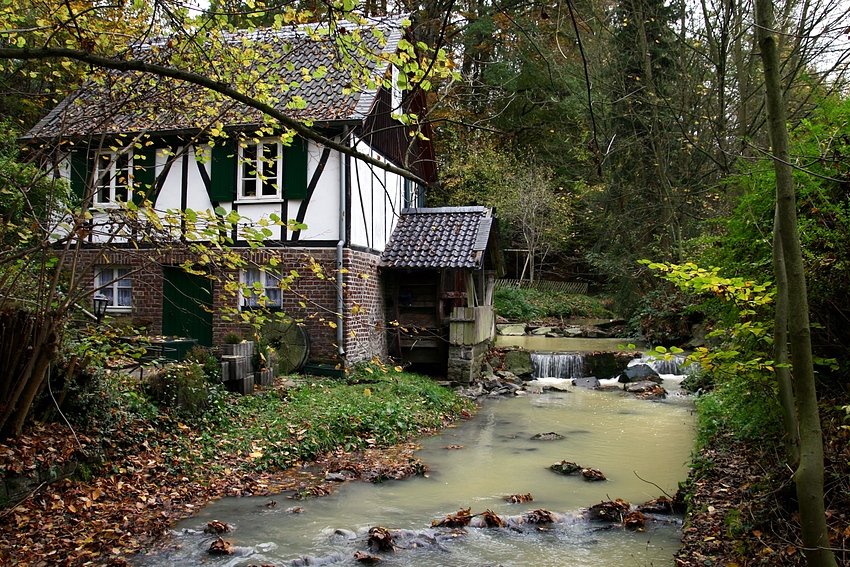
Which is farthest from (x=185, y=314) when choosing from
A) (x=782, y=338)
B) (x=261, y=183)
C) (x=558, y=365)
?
(x=782, y=338)

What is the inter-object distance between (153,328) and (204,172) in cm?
343

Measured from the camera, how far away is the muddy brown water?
563 cm

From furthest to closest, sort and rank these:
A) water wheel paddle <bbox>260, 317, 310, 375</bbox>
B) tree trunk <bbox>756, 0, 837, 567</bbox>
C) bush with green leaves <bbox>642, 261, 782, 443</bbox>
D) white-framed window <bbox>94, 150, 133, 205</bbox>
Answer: water wheel paddle <bbox>260, 317, 310, 375</bbox> < white-framed window <bbox>94, 150, 133, 205</bbox> < bush with green leaves <bbox>642, 261, 782, 443</bbox> < tree trunk <bbox>756, 0, 837, 567</bbox>

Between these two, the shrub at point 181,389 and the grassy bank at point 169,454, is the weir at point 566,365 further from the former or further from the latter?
the shrub at point 181,389

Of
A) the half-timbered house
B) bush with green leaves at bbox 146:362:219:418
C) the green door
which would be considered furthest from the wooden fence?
bush with green leaves at bbox 146:362:219:418

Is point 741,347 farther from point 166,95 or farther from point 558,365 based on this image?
point 558,365

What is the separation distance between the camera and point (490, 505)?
23.4ft

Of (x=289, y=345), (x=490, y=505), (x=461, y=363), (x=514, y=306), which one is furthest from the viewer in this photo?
(x=514, y=306)

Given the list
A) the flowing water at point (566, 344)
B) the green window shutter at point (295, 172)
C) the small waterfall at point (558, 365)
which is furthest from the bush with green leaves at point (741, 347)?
the flowing water at point (566, 344)

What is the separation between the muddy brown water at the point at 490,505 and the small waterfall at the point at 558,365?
5.43 m

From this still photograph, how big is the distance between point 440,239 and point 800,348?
11.7m

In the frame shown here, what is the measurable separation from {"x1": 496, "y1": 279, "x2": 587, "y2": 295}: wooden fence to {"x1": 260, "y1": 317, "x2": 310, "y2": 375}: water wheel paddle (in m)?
18.9

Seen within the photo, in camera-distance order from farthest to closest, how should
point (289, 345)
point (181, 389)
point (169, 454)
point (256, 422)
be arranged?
1. point (289, 345)
2. point (256, 422)
3. point (181, 389)
4. point (169, 454)

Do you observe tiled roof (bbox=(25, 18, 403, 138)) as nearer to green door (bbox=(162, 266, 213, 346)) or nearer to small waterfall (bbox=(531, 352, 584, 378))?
green door (bbox=(162, 266, 213, 346))
